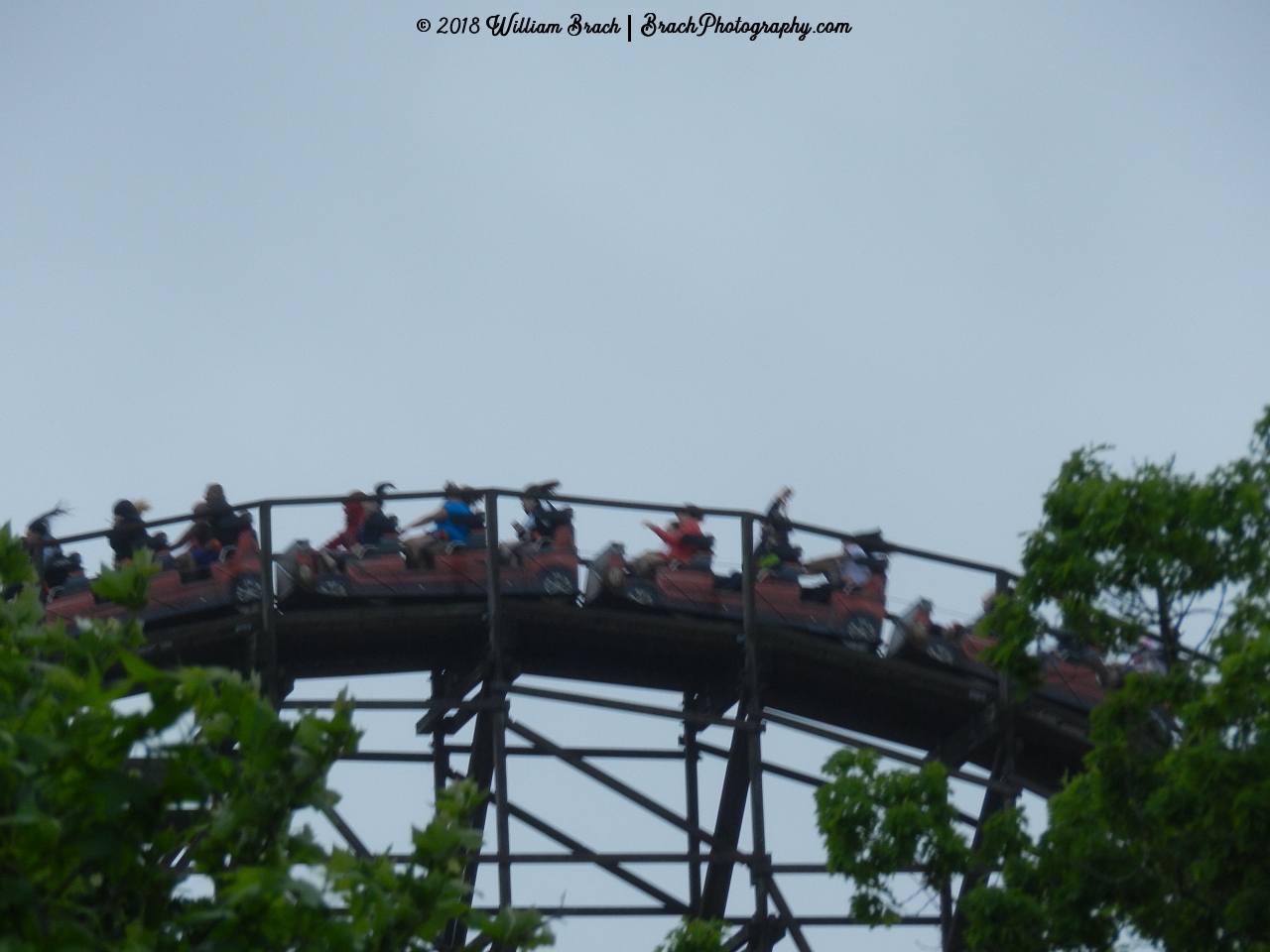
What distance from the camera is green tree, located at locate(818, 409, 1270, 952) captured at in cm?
1173

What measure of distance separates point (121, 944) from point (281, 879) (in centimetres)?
62

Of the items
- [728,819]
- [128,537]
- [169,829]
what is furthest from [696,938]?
[169,829]

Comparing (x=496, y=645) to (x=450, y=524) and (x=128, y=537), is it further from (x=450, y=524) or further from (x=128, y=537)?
(x=128, y=537)

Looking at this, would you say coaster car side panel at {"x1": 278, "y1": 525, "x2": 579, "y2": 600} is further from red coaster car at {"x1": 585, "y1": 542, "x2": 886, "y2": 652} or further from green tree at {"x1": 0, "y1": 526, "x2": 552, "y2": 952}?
green tree at {"x1": 0, "y1": 526, "x2": 552, "y2": 952}

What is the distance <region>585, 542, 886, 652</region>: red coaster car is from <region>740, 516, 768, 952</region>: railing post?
123 mm

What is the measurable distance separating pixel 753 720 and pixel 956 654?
209cm

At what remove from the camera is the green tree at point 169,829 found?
5.50m

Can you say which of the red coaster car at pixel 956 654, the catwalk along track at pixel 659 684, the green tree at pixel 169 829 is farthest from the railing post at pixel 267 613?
the green tree at pixel 169 829

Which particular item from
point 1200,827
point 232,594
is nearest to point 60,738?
point 1200,827

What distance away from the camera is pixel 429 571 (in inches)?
687

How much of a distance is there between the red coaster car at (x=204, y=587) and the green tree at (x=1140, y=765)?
Result: 622 cm

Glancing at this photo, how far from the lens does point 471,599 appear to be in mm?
17609

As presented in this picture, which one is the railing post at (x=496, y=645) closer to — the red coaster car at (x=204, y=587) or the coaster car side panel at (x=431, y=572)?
the coaster car side panel at (x=431, y=572)

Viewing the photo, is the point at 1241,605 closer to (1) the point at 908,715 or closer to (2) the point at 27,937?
(1) the point at 908,715
